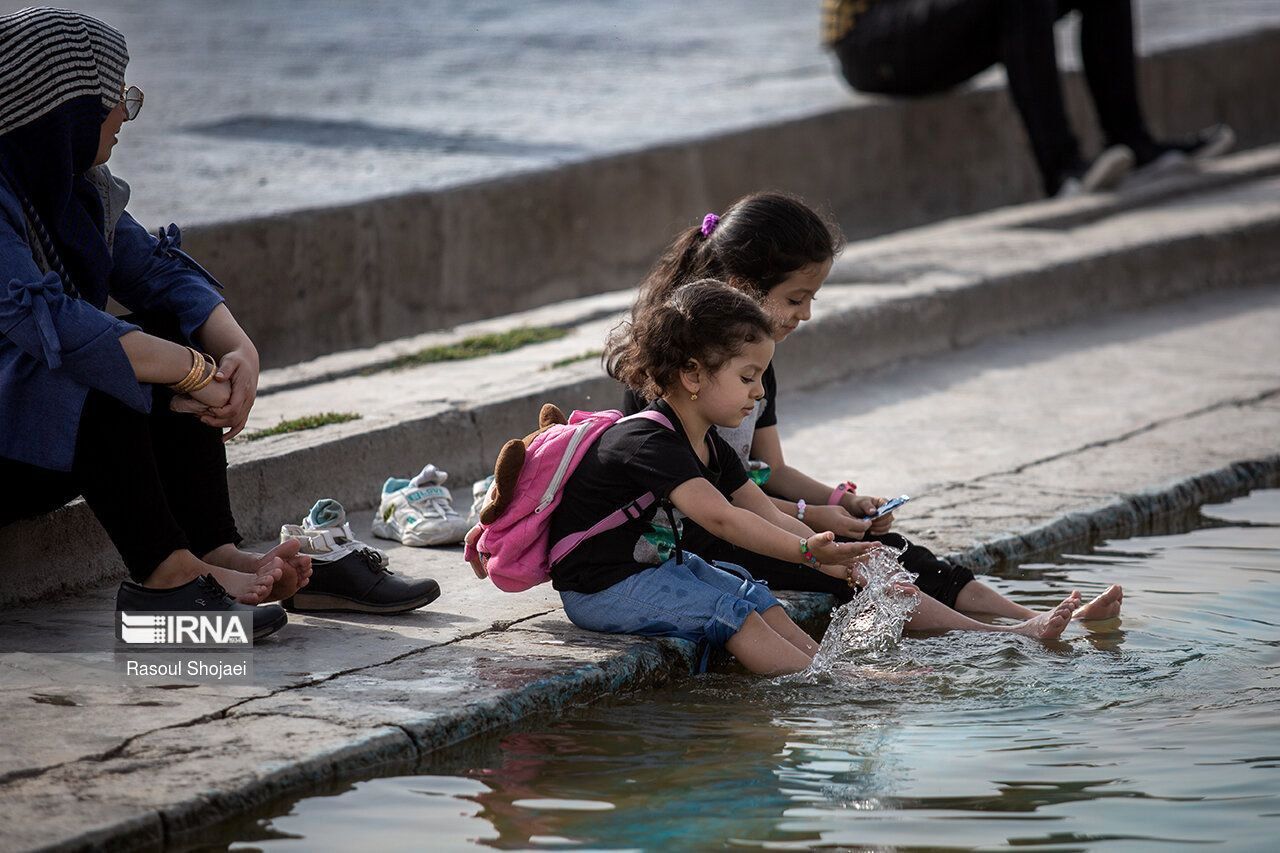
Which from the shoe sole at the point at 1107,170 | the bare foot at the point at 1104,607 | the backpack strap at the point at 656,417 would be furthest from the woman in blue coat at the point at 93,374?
the shoe sole at the point at 1107,170

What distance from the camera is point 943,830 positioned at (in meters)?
2.62

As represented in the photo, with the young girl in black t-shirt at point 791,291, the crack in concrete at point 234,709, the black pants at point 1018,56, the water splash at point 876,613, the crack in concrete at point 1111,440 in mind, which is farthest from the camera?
the black pants at point 1018,56

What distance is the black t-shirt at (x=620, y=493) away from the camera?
3291 mm

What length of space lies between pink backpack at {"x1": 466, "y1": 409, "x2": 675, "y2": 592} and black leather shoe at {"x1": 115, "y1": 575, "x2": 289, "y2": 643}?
0.45 m

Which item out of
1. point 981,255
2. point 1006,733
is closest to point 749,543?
point 1006,733

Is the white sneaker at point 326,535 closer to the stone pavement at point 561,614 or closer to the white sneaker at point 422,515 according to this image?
the stone pavement at point 561,614

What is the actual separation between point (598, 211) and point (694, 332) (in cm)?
406

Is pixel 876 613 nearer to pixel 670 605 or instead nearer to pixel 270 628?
pixel 670 605

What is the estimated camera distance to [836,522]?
3.67 m

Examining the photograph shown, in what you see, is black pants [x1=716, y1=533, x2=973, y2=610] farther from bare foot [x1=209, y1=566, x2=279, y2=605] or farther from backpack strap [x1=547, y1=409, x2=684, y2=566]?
bare foot [x1=209, y1=566, x2=279, y2=605]

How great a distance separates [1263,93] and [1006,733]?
874 centimetres

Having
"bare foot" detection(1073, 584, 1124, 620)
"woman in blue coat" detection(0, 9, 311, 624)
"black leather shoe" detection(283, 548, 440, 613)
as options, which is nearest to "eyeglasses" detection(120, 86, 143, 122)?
"woman in blue coat" detection(0, 9, 311, 624)

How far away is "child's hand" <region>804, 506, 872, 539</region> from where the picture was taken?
3646 millimetres

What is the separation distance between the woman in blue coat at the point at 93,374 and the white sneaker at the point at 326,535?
0.12m
